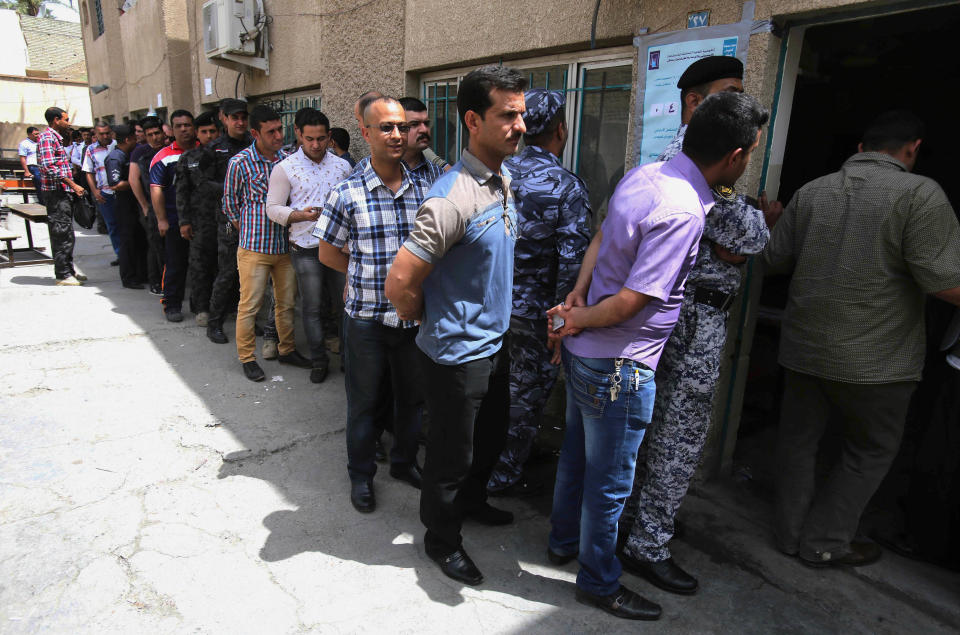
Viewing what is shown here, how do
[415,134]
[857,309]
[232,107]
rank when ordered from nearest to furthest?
[857,309], [415,134], [232,107]

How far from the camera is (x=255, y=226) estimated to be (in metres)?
4.37

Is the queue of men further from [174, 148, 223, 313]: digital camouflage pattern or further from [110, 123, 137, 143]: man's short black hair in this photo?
[110, 123, 137, 143]: man's short black hair

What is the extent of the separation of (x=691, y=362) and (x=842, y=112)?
415 cm

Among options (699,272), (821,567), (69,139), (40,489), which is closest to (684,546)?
(821,567)

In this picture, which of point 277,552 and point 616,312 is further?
point 277,552

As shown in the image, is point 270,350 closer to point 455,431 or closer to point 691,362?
point 455,431

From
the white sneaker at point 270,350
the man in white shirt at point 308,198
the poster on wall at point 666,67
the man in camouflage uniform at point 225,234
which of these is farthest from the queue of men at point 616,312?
the man in camouflage uniform at point 225,234

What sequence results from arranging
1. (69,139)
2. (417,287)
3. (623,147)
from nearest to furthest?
(417,287)
(623,147)
(69,139)

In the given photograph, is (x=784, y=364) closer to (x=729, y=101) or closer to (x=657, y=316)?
(x=657, y=316)

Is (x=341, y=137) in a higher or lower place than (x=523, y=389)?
higher

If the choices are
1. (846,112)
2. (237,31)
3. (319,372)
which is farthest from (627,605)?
(237,31)

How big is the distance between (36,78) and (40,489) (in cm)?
3523

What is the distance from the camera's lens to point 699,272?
2322 millimetres

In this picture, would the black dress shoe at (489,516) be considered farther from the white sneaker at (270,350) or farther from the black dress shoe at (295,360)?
the white sneaker at (270,350)
